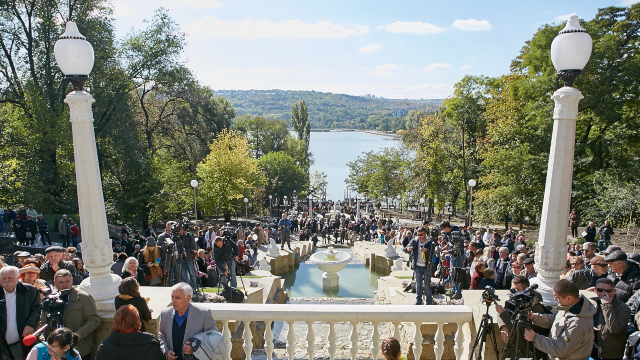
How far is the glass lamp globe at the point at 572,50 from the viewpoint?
4.40m

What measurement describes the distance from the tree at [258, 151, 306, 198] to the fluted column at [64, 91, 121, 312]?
4476 centimetres

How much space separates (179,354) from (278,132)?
219 feet

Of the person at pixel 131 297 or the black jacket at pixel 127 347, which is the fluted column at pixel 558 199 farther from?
the person at pixel 131 297

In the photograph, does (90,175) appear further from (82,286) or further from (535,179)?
(535,179)

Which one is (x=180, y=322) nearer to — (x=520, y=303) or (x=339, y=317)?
(x=339, y=317)

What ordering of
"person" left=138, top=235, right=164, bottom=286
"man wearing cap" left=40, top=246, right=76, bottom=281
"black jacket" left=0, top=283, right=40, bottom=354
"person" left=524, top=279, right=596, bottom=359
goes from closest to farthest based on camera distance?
"person" left=524, top=279, right=596, bottom=359 → "black jacket" left=0, top=283, right=40, bottom=354 → "man wearing cap" left=40, top=246, right=76, bottom=281 → "person" left=138, top=235, right=164, bottom=286

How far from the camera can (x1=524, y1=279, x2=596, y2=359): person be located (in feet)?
11.6

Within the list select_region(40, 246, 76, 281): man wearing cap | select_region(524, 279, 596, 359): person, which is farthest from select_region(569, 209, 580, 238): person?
select_region(40, 246, 76, 281): man wearing cap

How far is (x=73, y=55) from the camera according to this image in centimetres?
473

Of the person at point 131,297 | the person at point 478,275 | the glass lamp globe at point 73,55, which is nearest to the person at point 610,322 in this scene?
the person at point 478,275

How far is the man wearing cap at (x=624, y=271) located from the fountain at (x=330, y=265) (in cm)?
1043

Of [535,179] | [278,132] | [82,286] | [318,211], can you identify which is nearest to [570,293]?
[82,286]

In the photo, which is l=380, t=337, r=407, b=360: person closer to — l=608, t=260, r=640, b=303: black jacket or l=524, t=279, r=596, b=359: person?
Answer: l=524, t=279, r=596, b=359: person

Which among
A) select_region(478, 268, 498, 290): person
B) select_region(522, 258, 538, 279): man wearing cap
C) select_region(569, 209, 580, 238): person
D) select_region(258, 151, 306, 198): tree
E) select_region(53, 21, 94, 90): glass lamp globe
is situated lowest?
select_region(258, 151, 306, 198): tree
